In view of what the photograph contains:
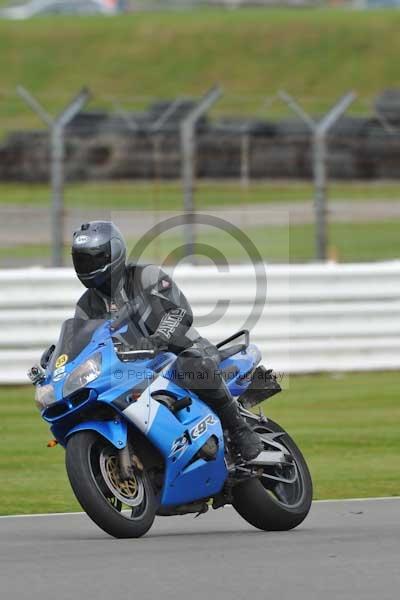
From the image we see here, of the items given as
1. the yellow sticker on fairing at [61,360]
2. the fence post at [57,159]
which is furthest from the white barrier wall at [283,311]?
the yellow sticker on fairing at [61,360]

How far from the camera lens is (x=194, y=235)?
15.3 m

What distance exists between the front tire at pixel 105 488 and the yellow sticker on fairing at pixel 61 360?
0.35m

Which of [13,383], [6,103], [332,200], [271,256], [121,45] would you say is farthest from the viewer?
[121,45]

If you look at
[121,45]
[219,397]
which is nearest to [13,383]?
[219,397]

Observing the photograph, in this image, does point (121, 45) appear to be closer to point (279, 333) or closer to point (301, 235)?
point (301, 235)

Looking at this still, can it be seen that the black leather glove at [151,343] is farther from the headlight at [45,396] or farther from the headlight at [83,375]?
the headlight at [45,396]

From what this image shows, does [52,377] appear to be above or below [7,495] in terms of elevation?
above

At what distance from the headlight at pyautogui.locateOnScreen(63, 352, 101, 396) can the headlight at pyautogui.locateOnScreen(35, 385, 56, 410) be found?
10 centimetres

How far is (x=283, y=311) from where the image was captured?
44.6 ft

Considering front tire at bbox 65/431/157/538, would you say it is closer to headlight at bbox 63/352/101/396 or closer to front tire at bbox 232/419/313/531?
headlight at bbox 63/352/101/396

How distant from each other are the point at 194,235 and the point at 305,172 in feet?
27.8

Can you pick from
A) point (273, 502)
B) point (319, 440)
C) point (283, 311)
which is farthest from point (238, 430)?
point (283, 311)

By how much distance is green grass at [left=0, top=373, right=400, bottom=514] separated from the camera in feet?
29.0

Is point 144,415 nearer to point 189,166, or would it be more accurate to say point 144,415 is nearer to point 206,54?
point 189,166
